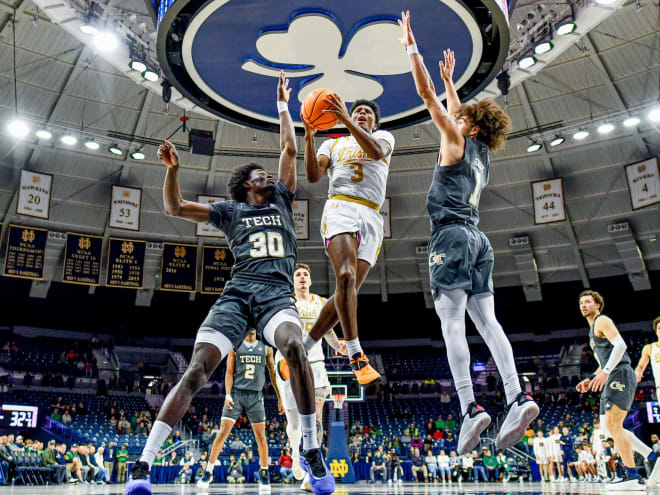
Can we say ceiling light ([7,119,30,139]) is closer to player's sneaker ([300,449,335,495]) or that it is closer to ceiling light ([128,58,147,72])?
ceiling light ([128,58,147,72])

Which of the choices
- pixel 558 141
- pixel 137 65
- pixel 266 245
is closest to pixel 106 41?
pixel 137 65

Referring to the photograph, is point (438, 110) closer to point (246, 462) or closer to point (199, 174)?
point (246, 462)

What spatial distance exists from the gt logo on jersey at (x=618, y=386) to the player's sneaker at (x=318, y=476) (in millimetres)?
4654

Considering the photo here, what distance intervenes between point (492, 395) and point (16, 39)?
2470 centimetres

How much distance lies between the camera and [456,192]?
16.5 feet

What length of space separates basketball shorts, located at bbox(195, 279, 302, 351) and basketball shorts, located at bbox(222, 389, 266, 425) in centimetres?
560

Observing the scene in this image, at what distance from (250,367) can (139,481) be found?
6.60m

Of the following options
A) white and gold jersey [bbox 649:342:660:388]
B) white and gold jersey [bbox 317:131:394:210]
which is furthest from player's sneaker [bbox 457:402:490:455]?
white and gold jersey [bbox 649:342:660:388]

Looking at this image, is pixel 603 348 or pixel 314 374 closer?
pixel 603 348

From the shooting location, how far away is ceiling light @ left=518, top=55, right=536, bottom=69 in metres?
15.1

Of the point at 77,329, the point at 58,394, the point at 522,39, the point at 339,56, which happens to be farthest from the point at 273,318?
the point at 77,329

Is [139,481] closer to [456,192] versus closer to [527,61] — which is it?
[456,192]

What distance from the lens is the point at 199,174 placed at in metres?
24.5

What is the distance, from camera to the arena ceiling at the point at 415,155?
18641 millimetres
